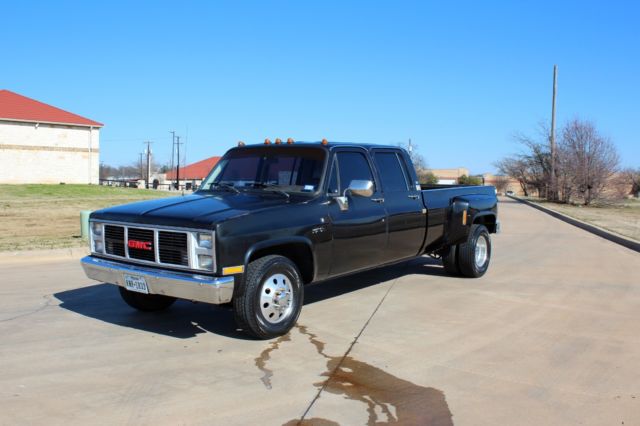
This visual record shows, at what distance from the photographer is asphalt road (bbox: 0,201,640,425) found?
389cm

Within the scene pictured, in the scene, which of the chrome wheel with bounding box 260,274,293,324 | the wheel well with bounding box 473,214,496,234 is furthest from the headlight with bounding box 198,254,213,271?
the wheel well with bounding box 473,214,496,234

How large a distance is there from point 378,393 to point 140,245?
2.68 metres

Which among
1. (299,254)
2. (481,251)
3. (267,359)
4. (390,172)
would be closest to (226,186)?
(299,254)

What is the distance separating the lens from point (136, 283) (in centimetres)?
538

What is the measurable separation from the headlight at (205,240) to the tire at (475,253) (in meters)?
4.79

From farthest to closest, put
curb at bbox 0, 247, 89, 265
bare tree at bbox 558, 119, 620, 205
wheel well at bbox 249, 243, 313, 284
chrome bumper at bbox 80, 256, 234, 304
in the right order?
bare tree at bbox 558, 119, 620, 205
curb at bbox 0, 247, 89, 265
wheel well at bbox 249, 243, 313, 284
chrome bumper at bbox 80, 256, 234, 304

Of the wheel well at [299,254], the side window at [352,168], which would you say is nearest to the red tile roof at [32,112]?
the side window at [352,168]

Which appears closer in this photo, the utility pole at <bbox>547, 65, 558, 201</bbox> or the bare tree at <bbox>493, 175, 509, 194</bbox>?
the utility pole at <bbox>547, 65, 558, 201</bbox>

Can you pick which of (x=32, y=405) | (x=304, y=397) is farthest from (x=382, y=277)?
(x=32, y=405)

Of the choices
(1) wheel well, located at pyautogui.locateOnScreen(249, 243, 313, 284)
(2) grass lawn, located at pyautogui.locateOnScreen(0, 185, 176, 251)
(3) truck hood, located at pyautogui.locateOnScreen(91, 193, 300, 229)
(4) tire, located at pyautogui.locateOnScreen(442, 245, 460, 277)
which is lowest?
(2) grass lawn, located at pyautogui.locateOnScreen(0, 185, 176, 251)

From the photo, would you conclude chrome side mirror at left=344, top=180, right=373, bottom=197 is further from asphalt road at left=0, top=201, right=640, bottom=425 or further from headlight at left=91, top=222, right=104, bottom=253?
headlight at left=91, top=222, right=104, bottom=253

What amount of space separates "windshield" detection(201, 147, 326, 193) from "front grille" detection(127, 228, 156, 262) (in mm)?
1332

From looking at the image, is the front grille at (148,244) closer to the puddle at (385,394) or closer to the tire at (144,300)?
the tire at (144,300)

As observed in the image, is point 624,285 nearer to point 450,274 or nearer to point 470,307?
point 450,274
